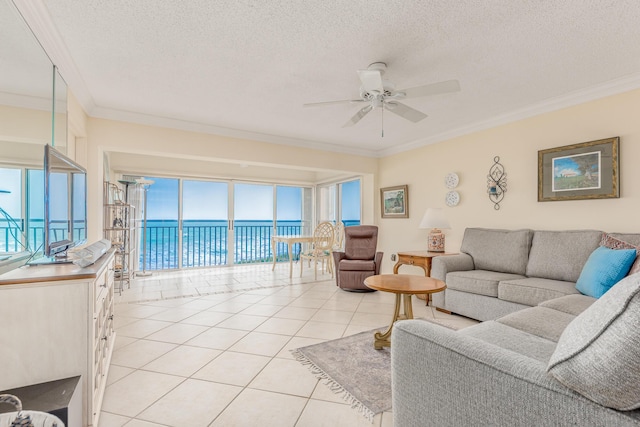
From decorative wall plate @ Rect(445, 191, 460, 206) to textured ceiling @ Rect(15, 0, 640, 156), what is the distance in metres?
1.07

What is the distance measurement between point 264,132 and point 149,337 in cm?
292

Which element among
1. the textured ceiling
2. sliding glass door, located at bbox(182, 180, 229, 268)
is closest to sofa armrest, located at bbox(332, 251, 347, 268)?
the textured ceiling

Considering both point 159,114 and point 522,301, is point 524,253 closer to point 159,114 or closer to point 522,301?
point 522,301

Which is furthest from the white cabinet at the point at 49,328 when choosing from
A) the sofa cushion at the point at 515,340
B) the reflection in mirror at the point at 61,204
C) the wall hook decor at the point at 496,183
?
the wall hook decor at the point at 496,183

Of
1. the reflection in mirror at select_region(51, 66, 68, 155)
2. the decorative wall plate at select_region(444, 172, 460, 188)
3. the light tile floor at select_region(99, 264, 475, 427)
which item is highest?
the reflection in mirror at select_region(51, 66, 68, 155)

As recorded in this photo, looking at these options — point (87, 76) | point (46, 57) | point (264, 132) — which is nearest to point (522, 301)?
point (264, 132)

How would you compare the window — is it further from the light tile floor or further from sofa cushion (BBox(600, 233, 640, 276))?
sofa cushion (BBox(600, 233, 640, 276))

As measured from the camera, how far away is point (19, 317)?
1.32m

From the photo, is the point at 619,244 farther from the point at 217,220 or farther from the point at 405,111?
the point at 217,220

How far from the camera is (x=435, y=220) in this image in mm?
3928

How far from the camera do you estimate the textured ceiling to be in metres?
1.83

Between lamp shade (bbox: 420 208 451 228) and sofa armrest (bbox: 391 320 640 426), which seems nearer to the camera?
sofa armrest (bbox: 391 320 640 426)

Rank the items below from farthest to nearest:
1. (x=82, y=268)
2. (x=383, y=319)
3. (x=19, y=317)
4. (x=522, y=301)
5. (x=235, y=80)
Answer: (x=383, y=319) → (x=235, y=80) → (x=522, y=301) → (x=82, y=268) → (x=19, y=317)

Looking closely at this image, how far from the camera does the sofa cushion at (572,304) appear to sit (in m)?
1.91
